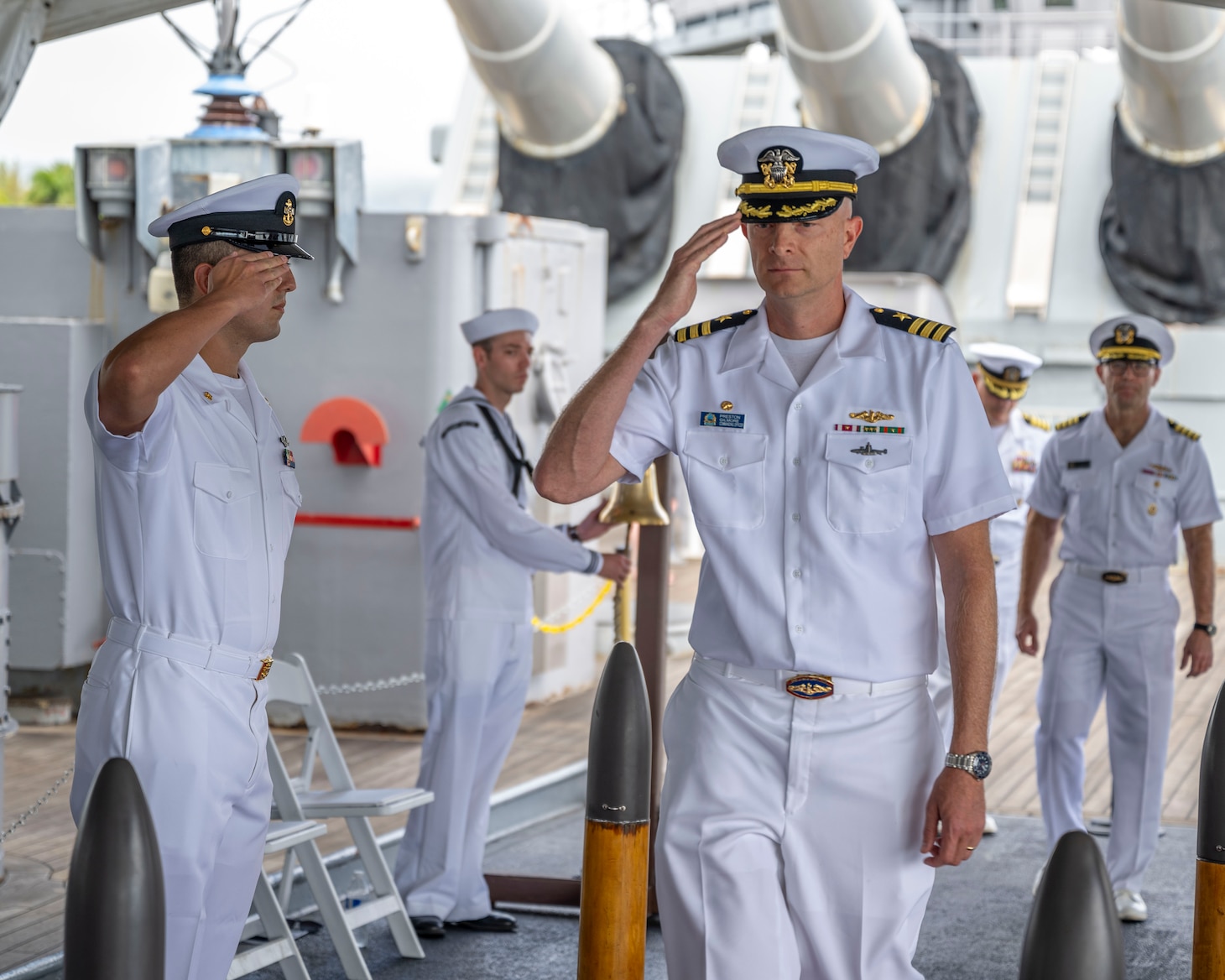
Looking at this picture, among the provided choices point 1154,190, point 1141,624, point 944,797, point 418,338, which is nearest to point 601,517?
point 1141,624

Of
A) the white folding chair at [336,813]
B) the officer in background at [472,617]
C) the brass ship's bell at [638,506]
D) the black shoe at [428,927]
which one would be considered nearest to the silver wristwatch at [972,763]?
the white folding chair at [336,813]

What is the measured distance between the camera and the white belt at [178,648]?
2.54 meters

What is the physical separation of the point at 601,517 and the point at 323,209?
10.3ft

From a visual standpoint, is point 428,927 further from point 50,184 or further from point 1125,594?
point 50,184

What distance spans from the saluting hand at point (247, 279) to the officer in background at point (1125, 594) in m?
3.22

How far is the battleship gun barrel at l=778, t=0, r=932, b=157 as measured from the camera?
12.1 m

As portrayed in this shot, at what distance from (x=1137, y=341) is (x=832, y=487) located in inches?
114

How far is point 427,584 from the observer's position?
4621 mm

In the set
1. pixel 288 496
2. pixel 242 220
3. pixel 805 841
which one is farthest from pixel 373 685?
pixel 805 841

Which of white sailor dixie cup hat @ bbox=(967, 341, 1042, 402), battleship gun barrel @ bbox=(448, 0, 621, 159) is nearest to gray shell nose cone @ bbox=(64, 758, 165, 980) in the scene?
white sailor dixie cup hat @ bbox=(967, 341, 1042, 402)

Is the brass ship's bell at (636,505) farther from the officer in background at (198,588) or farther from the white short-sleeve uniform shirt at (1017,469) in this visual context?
the white short-sleeve uniform shirt at (1017,469)

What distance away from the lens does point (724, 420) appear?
8.18ft

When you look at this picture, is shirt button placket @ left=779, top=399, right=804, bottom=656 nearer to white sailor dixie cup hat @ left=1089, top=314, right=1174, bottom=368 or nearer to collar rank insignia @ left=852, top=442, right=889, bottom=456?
collar rank insignia @ left=852, top=442, right=889, bottom=456

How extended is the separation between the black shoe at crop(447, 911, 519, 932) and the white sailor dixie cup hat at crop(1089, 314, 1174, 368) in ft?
8.26
